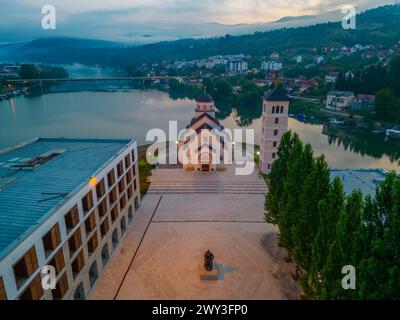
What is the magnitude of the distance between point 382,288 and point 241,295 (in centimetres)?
957

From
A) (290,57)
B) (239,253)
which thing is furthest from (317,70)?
(239,253)

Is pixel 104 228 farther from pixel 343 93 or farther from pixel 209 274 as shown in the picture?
pixel 343 93

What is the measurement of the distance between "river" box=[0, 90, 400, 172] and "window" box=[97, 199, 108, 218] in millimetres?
36669

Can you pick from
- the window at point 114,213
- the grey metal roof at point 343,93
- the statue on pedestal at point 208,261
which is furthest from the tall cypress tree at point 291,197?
the grey metal roof at point 343,93

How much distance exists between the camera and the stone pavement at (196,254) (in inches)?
687

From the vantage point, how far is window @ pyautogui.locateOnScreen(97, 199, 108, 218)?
19.4 m

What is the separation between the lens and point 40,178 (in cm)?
1761

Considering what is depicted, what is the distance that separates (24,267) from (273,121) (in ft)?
92.4

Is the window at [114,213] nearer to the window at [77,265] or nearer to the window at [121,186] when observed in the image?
the window at [121,186]

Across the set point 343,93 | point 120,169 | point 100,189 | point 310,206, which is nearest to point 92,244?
point 100,189

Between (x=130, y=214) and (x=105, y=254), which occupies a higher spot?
(x=130, y=214)

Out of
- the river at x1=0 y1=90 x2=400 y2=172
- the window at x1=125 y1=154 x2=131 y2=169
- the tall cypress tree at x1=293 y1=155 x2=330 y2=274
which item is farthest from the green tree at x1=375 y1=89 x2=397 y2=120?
the window at x1=125 y1=154 x2=131 y2=169

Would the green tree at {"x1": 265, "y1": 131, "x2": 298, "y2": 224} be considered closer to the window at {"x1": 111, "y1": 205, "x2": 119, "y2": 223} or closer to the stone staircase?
the stone staircase

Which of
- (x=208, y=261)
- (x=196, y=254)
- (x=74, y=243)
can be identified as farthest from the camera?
(x=196, y=254)
